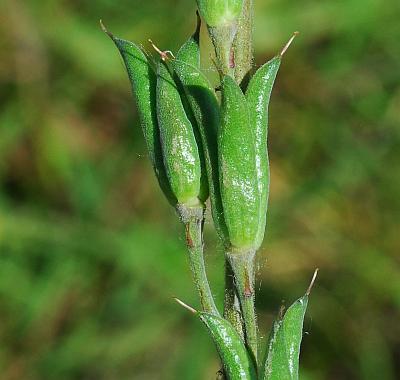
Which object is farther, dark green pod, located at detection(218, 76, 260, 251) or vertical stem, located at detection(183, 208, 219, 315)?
vertical stem, located at detection(183, 208, 219, 315)

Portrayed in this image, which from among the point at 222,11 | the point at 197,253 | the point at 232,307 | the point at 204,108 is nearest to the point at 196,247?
the point at 197,253

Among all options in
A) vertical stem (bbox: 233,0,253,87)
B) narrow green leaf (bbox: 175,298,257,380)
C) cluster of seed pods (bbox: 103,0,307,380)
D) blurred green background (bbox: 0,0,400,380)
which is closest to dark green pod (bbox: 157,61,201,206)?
cluster of seed pods (bbox: 103,0,307,380)

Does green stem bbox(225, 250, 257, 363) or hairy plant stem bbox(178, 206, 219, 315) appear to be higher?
hairy plant stem bbox(178, 206, 219, 315)

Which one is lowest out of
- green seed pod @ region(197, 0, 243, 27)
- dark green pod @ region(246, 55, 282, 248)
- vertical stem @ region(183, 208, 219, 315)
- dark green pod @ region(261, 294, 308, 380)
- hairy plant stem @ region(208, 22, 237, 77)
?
dark green pod @ region(261, 294, 308, 380)

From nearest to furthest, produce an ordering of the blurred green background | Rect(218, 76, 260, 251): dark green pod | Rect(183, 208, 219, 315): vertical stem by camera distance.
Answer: Rect(218, 76, 260, 251): dark green pod → Rect(183, 208, 219, 315): vertical stem → the blurred green background

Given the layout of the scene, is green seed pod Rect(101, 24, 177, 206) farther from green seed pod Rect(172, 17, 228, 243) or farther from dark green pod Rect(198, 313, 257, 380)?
dark green pod Rect(198, 313, 257, 380)

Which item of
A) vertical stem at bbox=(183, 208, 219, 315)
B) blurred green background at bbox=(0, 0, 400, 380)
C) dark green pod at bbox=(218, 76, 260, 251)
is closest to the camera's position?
dark green pod at bbox=(218, 76, 260, 251)

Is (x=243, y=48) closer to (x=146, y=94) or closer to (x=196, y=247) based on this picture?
(x=146, y=94)

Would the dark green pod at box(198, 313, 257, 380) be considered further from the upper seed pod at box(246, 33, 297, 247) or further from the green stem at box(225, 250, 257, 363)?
the upper seed pod at box(246, 33, 297, 247)
